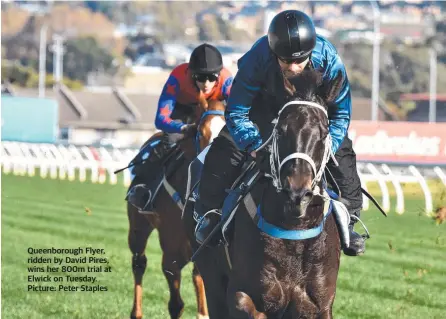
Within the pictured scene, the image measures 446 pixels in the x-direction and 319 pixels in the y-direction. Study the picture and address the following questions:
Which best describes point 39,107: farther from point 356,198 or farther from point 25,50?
point 25,50

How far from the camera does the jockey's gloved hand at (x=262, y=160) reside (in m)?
5.61

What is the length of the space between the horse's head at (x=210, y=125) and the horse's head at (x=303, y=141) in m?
2.33

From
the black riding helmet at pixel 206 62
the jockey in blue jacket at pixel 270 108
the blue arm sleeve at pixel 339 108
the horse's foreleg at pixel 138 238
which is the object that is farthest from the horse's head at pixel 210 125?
the horse's foreleg at pixel 138 238

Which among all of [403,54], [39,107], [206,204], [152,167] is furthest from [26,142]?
[403,54]

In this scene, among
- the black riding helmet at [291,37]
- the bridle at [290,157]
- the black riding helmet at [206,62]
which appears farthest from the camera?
the black riding helmet at [206,62]

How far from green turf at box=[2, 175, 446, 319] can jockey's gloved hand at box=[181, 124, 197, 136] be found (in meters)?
1.70

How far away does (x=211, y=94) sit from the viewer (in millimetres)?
8695

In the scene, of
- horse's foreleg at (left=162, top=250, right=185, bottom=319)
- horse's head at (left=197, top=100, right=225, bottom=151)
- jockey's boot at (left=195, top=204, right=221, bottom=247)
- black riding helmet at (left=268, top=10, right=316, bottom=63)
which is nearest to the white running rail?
horse's foreleg at (left=162, top=250, right=185, bottom=319)

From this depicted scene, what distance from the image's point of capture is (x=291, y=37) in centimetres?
566

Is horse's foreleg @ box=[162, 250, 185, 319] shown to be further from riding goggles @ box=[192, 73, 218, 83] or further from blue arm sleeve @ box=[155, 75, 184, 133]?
riding goggles @ box=[192, 73, 218, 83]

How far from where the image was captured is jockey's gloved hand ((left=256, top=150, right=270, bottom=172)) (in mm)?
5609

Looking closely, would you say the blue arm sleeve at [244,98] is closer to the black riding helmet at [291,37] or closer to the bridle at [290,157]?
the black riding helmet at [291,37]

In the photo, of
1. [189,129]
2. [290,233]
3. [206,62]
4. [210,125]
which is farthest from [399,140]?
[290,233]

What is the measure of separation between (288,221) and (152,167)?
4.44m
